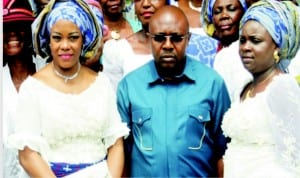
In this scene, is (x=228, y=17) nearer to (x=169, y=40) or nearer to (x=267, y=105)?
(x=169, y=40)

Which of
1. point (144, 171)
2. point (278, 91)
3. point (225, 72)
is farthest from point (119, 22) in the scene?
point (278, 91)

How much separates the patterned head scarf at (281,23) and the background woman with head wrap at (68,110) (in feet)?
2.70

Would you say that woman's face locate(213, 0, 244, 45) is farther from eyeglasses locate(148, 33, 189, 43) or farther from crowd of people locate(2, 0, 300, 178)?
eyeglasses locate(148, 33, 189, 43)

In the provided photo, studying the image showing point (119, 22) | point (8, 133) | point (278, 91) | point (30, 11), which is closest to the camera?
point (278, 91)

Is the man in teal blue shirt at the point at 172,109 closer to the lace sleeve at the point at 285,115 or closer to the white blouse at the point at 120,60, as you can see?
the white blouse at the point at 120,60

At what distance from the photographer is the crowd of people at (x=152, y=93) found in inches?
172

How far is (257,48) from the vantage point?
4457 millimetres

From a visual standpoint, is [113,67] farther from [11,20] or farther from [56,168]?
[56,168]

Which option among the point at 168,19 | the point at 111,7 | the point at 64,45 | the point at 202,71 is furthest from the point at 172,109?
the point at 111,7

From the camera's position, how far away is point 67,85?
14.8 feet

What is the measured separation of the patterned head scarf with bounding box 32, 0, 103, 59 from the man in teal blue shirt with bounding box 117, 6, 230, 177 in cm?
32

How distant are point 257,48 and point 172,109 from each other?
23.3 inches

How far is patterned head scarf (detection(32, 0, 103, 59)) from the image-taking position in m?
4.50

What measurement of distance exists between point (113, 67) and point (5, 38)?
0.66m
